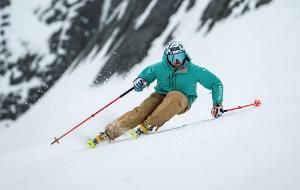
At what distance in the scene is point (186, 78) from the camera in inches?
360

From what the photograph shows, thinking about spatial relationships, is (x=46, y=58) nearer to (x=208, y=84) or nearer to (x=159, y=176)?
(x=208, y=84)

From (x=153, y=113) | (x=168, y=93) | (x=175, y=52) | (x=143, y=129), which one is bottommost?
(x=143, y=129)

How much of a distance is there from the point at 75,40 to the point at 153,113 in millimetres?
41635

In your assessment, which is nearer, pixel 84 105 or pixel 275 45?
pixel 275 45

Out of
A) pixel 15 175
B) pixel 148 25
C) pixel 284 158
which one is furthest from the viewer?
pixel 148 25

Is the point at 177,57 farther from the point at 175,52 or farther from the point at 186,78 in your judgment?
the point at 186,78

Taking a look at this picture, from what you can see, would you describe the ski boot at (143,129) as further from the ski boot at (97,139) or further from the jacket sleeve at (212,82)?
the jacket sleeve at (212,82)

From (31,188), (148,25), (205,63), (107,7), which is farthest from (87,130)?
(107,7)

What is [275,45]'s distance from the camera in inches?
748

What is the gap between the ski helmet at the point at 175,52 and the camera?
349 inches

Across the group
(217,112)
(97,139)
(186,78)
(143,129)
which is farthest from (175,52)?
(97,139)

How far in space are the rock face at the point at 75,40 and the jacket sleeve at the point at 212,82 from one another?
1969 centimetres

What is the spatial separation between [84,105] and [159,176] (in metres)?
21.1

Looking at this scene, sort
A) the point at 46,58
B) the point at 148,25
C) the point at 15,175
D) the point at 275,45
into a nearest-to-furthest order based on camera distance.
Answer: the point at 15,175
the point at 275,45
the point at 148,25
the point at 46,58
